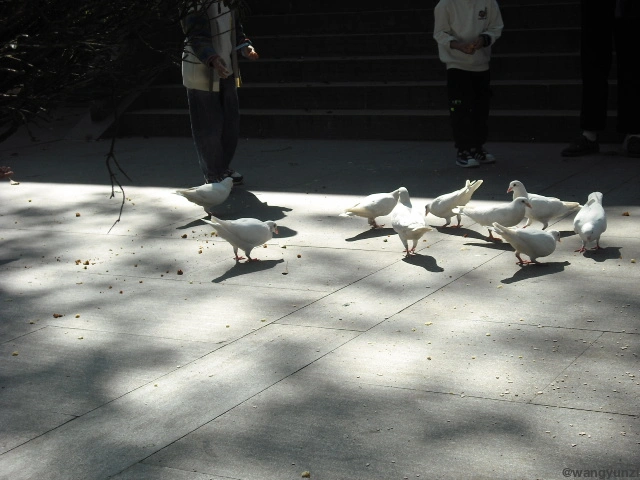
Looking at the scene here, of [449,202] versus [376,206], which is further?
[376,206]

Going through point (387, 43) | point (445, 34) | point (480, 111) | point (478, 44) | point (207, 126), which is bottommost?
point (480, 111)

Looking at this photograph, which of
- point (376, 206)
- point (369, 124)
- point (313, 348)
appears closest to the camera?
point (313, 348)

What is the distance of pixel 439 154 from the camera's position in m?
11.4

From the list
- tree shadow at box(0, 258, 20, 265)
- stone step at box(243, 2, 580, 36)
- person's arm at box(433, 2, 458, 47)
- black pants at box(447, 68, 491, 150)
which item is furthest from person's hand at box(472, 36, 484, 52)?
tree shadow at box(0, 258, 20, 265)

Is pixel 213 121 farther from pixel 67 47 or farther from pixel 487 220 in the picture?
pixel 67 47

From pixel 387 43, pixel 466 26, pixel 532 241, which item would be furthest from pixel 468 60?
pixel 387 43

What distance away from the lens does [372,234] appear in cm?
766

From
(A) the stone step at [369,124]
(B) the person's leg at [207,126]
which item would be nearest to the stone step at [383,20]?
(A) the stone step at [369,124]

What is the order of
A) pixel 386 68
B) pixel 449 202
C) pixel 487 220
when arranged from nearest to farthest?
pixel 487 220 < pixel 449 202 < pixel 386 68

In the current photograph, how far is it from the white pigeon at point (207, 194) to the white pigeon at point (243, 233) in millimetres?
1287

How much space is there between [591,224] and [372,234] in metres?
1.85

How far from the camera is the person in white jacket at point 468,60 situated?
32.9 feet

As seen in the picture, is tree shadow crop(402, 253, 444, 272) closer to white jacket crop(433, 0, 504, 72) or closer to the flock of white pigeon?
the flock of white pigeon

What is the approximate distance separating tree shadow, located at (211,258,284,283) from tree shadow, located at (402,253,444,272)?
965 millimetres
